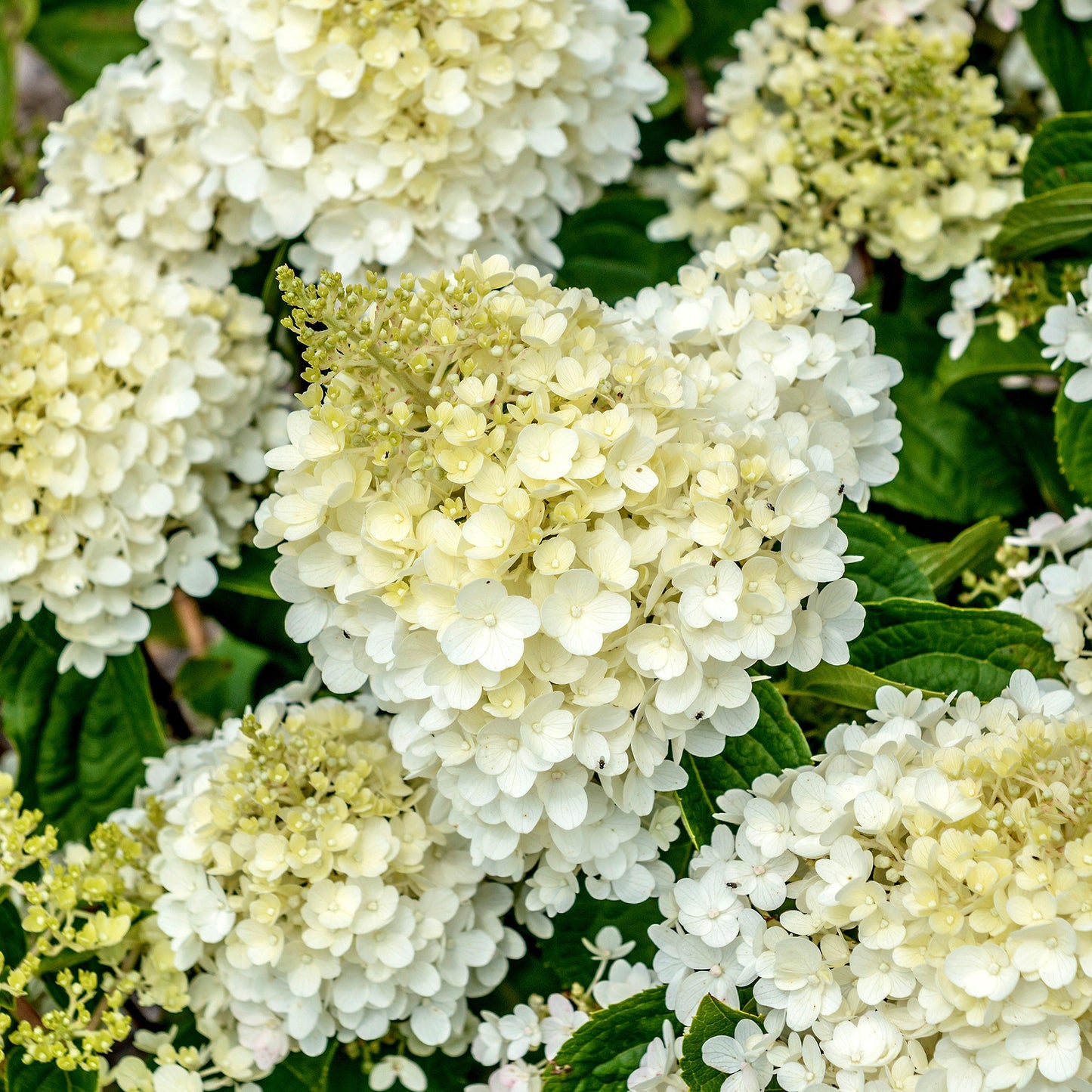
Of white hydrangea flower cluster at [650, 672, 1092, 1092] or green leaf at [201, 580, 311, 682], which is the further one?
green leaf at [201, 580, 311, 682]

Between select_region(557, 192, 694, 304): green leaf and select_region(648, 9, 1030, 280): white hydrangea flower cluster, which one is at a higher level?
select_region(648, 9, 1030, 280): white hydrangea flower cluster

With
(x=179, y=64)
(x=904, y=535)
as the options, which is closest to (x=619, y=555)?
(x=904, y=535)

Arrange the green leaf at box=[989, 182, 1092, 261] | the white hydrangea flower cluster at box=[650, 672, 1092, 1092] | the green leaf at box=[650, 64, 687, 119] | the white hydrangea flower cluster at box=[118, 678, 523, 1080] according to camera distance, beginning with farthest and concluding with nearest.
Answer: the green leaf at box=[650, 64, 687, 119], the green leaf at box=[989, 182, 1092, 261], the white hydrangea flower cluster at box=[118, 678, 523, 1080], the white hydrangea flower cluster at box=[650, 672, 1092, 1092]

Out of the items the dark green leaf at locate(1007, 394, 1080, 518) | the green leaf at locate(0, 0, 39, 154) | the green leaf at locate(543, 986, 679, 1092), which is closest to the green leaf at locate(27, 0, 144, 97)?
the green leaf at locate(0, 0, 39, 154)

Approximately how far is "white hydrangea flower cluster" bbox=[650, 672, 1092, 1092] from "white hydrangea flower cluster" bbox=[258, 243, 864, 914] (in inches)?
3.4

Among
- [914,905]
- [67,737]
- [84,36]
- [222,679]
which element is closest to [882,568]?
[914,905]

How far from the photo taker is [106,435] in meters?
1.21

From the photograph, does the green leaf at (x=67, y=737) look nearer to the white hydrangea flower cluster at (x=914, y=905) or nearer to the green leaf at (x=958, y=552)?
the white hydrangea flower cluster at (x=914, y=905)

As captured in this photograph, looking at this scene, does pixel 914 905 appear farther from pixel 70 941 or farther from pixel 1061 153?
pixel 1061 153

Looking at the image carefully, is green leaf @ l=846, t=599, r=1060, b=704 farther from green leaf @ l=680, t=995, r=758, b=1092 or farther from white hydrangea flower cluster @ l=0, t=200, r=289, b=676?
white hydrangea flower cluster @ l=0, t=200, r=289, b=676

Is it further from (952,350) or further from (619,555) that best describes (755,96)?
(619,555)

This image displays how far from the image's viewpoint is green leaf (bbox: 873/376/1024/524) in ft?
4.58

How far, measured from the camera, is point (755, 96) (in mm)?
1504

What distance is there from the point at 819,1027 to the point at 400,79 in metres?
0.90
